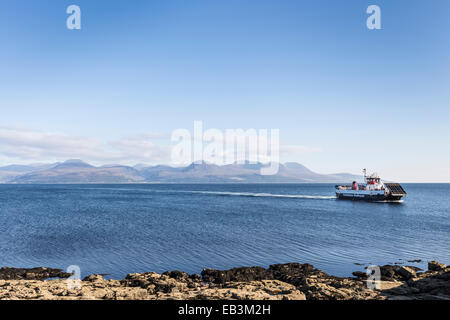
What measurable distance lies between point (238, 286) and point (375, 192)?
93.5 metres

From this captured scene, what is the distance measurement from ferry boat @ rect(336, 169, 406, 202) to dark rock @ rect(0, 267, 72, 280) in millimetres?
98202

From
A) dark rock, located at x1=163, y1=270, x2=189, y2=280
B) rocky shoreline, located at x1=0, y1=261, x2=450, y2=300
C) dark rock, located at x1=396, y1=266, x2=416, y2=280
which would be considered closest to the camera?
rocky shoreline, located at x1=0, y1=261, x2=450, y2=300

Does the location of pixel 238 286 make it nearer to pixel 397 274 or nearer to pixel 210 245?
pixel 397 274

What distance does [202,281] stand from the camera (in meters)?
21.2

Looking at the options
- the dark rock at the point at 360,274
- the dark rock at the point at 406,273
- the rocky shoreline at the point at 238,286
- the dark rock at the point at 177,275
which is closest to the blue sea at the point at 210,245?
the dark rock at the point at 360,274

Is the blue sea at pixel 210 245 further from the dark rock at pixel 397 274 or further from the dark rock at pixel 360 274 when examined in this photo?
the dark rock at pixel 397 274

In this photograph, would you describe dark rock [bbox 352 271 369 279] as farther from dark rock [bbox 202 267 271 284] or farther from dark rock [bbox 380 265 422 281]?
dark rock [bbox 202 267 271 284]

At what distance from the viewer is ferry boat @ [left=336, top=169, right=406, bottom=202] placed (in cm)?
9550

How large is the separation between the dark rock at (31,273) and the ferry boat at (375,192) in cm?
9820

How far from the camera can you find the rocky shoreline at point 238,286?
16.6m

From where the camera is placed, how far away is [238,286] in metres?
18.8

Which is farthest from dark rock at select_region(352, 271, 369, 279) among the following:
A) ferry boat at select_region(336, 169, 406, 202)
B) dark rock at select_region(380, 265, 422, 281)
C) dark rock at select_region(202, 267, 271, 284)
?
Result: ferry boat at select_region(336, 169, 406, 202)

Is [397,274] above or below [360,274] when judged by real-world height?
above

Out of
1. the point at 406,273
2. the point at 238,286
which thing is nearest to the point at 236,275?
the point at 238,286
